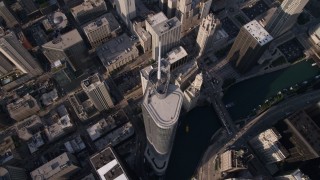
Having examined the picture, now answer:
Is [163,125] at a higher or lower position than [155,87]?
lower

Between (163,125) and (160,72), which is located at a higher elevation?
(160,72)

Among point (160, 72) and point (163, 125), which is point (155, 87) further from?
point (163, 125)

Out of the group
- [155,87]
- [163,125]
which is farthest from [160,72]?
[163,125]
